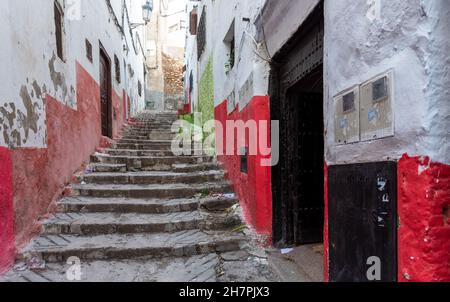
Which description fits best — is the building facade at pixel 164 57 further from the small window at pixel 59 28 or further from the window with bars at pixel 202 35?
the small window at pixel 59 28

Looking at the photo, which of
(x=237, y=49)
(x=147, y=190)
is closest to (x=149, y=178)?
(x=147, y=190)

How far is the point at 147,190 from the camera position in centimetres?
464

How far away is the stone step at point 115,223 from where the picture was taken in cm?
367

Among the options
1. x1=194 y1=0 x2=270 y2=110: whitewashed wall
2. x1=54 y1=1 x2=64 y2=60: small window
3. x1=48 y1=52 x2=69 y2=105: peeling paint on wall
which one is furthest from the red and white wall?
x1=54 y1=1 x2=64 y2=60: small window

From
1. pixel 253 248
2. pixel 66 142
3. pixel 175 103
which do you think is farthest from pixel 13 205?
pixel 175 103

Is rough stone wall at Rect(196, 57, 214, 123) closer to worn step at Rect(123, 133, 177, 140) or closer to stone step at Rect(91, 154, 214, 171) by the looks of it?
worn step at Rect(123, 133, 177, 140)

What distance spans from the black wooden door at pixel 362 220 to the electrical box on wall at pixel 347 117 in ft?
0.56

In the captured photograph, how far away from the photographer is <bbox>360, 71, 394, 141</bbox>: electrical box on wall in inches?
54.8

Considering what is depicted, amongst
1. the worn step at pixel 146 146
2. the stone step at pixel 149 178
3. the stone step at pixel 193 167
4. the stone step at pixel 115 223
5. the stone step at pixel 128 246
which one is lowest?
the stone step at pixel 128 246

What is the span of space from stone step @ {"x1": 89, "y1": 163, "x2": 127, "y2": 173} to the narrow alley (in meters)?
0.03

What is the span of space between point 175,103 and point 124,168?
15982mm

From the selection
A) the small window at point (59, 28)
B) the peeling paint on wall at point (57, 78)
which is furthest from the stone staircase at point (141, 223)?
the small window at point (59, 28)

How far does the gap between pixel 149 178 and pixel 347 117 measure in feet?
12.9
